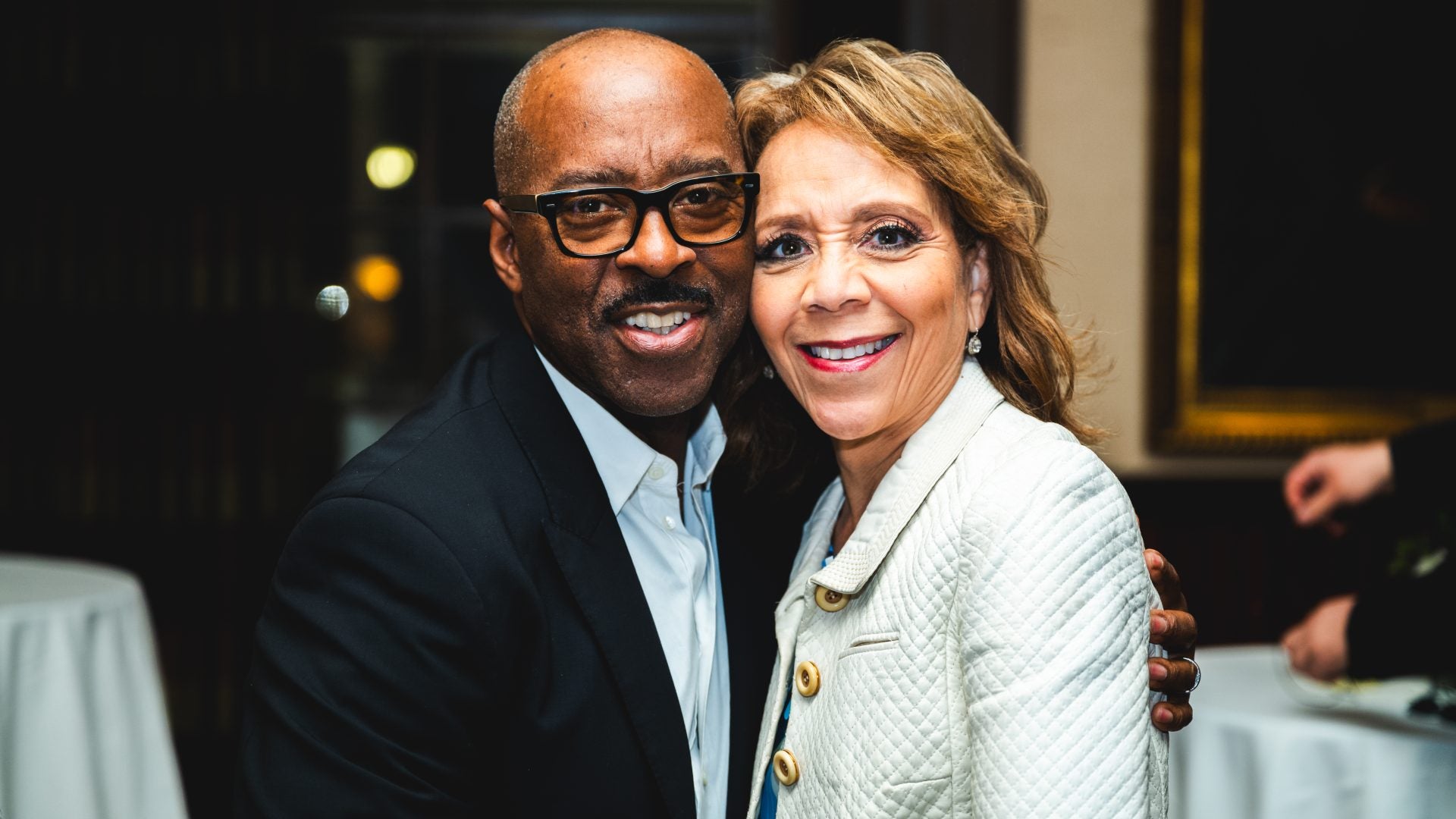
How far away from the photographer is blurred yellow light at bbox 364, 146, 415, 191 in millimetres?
5977

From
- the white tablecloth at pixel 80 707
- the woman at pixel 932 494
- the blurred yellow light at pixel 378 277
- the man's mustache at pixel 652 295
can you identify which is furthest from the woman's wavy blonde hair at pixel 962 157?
the blurred yellow light at pixel 378 277

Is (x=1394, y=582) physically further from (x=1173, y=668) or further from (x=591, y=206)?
(x=591, y=206)

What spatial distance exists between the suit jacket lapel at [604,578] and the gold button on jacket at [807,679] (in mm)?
143

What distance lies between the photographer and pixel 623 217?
1.42 m

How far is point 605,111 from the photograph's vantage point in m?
1.39

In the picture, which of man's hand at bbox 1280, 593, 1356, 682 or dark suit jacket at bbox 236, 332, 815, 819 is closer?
dark suit jacket at bbox 236, 332, 815, 819

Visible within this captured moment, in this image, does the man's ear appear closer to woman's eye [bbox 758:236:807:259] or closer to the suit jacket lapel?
the suit jacket lapel

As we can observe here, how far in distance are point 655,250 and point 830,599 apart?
0.46 metres

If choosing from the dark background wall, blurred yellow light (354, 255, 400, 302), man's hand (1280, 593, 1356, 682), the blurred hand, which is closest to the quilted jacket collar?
man's hand (1280, 593, 1356, 682)

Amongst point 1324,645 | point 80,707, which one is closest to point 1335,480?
point 1324,645

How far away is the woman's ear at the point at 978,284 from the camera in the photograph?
1.48 metres

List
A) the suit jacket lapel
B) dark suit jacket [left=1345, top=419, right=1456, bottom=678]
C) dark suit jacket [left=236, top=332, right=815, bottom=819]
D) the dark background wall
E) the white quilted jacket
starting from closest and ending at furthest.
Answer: the white quilted jacket → dark suit jacket [left=236, top=332, right=815, bottom=819] → the suit jacket lapel → dark suit jacket [left=1345, top=419, right=1456, bottom=678] → the dark background wall

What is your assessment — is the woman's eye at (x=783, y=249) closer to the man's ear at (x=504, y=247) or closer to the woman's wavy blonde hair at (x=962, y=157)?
the woman's wavy blonde hair at (x=962, y=157)

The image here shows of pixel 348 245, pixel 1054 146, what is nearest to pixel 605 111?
pixel 1054 146
